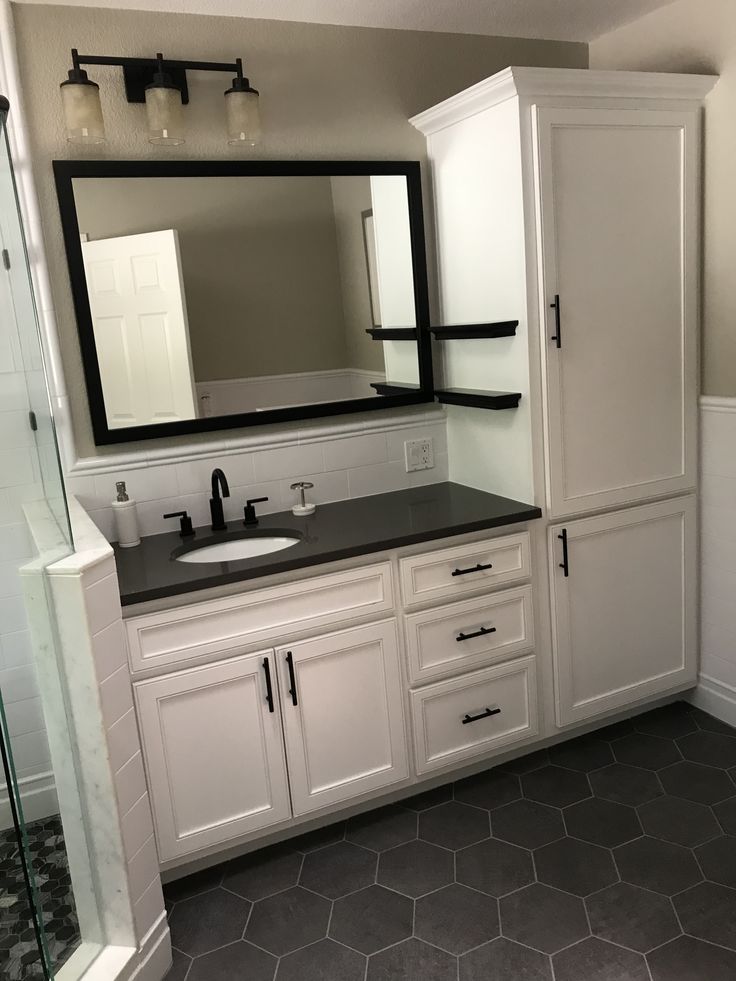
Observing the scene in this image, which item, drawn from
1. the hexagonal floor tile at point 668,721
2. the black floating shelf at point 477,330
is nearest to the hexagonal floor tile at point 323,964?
the hexagonal floor tile at point 668,721

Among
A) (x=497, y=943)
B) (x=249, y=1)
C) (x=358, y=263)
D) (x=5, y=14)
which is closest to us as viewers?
(x=497, y=943)

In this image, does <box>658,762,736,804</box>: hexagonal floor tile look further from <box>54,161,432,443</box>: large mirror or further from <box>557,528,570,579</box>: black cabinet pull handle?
<box>54,161,432,443</box>: large mirror

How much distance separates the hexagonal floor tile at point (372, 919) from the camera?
2.06 meters

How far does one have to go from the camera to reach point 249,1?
7.97 ft

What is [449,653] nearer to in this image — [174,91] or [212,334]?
[212,334]

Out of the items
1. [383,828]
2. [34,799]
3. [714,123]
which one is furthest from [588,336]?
[34,799]

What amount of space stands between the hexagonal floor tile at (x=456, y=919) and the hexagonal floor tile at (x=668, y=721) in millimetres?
1061

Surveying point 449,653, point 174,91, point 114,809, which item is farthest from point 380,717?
point 174,91

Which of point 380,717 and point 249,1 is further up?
point 249,1

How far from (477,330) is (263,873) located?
1.75m

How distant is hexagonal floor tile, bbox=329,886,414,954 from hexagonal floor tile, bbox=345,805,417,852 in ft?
0.66

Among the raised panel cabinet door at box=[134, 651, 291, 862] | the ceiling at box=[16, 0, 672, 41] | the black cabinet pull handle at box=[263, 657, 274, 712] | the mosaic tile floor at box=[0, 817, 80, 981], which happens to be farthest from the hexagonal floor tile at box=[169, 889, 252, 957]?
the ceiling at box=[16, 0, 672, 41]

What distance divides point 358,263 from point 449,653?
1.34 meters

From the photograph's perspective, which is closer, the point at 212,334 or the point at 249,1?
the point at 249,1
